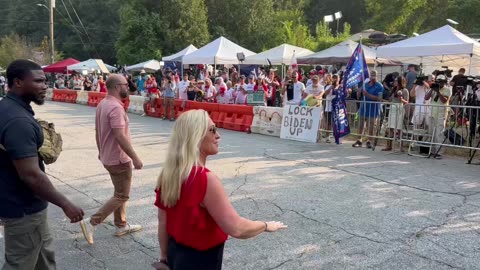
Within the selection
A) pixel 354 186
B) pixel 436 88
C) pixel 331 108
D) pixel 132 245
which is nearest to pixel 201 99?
pixel 331 108

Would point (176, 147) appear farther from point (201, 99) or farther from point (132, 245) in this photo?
point (201, 99)

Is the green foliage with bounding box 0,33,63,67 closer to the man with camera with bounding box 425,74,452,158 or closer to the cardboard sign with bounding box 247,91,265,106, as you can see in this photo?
the cardboard sign with bounding box 247,91,265,106

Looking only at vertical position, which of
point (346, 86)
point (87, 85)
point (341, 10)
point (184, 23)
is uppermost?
point (341, 10)

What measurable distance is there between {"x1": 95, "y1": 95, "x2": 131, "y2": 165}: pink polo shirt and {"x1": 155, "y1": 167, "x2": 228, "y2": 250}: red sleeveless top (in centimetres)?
253

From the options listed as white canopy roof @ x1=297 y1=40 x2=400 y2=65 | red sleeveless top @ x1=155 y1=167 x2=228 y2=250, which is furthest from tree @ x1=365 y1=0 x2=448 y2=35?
red sleeveless top @ x1=155 y1=167 x2=228 y2=250

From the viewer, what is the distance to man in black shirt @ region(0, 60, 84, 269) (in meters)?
2.72

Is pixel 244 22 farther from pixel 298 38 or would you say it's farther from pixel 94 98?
pixel 94 98

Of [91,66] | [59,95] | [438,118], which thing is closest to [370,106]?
[438,118]

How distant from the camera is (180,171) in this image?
7.61 feet

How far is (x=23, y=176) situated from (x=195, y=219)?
121 centimetres

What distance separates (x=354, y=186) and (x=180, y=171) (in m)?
5.23

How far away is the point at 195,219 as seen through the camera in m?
2.31

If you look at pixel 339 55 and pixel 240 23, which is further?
pixel 240 23

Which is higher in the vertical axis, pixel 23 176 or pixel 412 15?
pixel 412 15
